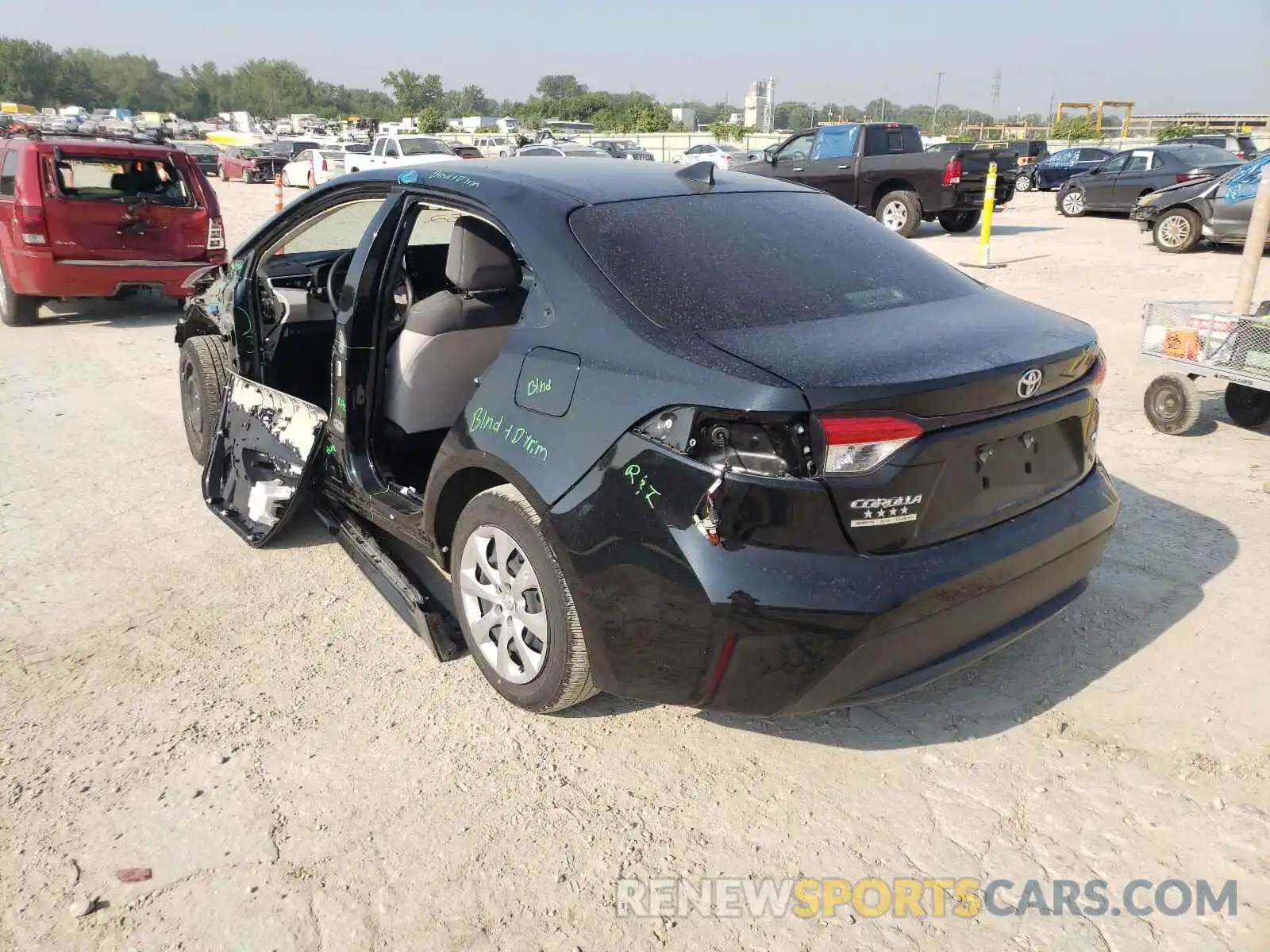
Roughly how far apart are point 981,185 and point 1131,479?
1244 cm

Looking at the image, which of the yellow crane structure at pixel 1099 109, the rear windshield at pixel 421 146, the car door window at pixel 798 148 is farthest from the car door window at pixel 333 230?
the yellow crane structure at pixel 1099 109

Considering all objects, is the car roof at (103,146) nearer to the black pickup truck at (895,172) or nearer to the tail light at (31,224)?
the tail light at (31,224)

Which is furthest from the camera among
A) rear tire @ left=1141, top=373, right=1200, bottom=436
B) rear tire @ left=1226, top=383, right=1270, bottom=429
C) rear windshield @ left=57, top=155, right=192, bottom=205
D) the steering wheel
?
rear windshield @ left=57, top=155, right=192, bottom=205

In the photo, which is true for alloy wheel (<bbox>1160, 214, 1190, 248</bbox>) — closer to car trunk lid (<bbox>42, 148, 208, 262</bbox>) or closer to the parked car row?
the parked car row

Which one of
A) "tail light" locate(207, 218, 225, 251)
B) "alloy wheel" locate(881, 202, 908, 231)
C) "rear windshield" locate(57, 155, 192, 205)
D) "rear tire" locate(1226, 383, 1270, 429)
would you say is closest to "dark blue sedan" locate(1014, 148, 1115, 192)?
"alloy wheel" locate(881, 202, 908, 231)

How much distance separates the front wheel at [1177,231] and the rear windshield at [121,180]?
517 inches

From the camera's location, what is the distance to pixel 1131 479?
16.8ft

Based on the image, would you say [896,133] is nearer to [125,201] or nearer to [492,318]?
[125,201]

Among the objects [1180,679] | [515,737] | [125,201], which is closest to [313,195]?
[515,737]

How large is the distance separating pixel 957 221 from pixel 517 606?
16.0 metres

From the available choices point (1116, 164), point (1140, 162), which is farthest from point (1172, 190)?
point (1116, 164)

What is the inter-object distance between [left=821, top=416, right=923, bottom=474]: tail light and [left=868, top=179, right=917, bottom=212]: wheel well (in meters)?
15.3

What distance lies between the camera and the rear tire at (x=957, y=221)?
655 inches

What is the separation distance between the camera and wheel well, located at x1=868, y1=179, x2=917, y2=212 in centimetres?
1641
